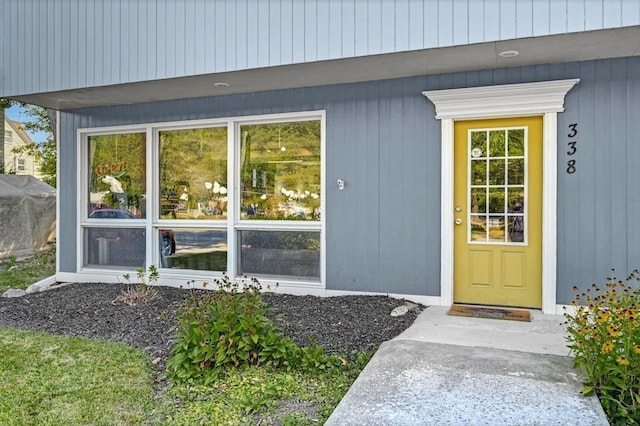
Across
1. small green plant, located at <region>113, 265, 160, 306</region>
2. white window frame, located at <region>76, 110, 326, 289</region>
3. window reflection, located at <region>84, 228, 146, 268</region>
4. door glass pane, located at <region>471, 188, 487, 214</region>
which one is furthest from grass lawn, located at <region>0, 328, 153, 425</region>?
door glass pane, located at <region>471, 188, 487, 214</region>

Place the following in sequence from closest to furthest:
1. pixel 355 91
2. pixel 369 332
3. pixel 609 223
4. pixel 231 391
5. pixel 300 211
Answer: pixel 231 391 < pixel 369 332 < pixel 609 223 < pixel 355 91 < pixel 300 211

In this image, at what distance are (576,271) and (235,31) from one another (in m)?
4.13

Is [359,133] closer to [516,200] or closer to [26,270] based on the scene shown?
[516,200]

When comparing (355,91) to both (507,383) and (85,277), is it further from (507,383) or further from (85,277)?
(85,277)

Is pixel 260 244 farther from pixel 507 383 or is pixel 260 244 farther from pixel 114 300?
pixel 507 383

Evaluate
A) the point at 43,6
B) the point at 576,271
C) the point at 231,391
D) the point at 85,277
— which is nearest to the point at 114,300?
the point at 85,277

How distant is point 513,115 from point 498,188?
0.74 metres

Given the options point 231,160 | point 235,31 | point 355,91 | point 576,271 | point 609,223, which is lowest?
point 576,271

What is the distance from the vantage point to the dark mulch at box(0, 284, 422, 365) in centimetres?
393

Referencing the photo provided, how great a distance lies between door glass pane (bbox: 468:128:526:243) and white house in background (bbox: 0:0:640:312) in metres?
0.01

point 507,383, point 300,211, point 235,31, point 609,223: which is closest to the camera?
point 507,383

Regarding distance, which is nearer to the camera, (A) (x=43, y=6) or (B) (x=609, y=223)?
(B) (x=609, y=223)

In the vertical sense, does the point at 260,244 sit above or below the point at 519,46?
below

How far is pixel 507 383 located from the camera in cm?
280
